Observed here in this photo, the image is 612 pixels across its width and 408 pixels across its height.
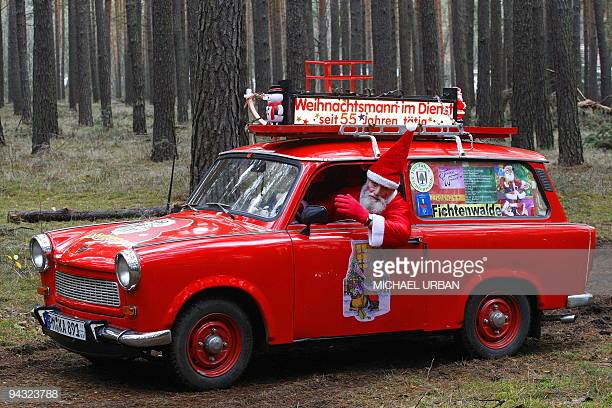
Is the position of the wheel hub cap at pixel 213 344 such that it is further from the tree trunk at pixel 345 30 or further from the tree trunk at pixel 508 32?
the tree trunk at pixel 345 30

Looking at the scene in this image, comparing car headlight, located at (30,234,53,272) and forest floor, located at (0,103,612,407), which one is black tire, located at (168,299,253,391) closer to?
forest floor, located at (0,103,612,407)

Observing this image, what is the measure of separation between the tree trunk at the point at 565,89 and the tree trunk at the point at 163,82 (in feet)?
30.1

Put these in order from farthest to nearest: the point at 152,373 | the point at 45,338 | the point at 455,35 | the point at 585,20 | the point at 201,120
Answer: the point at 585,20, the point at 455,35, the point at 201,120, the point at 45,338, the point at 152,373

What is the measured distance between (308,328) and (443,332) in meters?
1.34

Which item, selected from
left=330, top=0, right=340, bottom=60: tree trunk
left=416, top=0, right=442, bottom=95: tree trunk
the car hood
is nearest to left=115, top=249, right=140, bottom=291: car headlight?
the car hood

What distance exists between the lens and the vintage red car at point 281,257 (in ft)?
21.9

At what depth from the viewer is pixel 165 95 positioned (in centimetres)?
2391

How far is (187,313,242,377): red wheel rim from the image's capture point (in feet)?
22.3

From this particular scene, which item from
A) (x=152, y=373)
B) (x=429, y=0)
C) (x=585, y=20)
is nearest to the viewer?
(x=152, y=373)

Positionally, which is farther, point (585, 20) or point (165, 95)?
point (585, 20)

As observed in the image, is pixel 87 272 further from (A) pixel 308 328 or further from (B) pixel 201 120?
(B) pixel 201 120

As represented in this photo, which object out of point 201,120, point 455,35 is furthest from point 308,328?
point 455,35

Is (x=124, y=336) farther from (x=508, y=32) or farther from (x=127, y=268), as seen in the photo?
(x=508, y=32)

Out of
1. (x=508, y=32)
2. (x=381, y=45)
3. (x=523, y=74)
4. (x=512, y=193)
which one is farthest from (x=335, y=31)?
(x=512, y=193)
